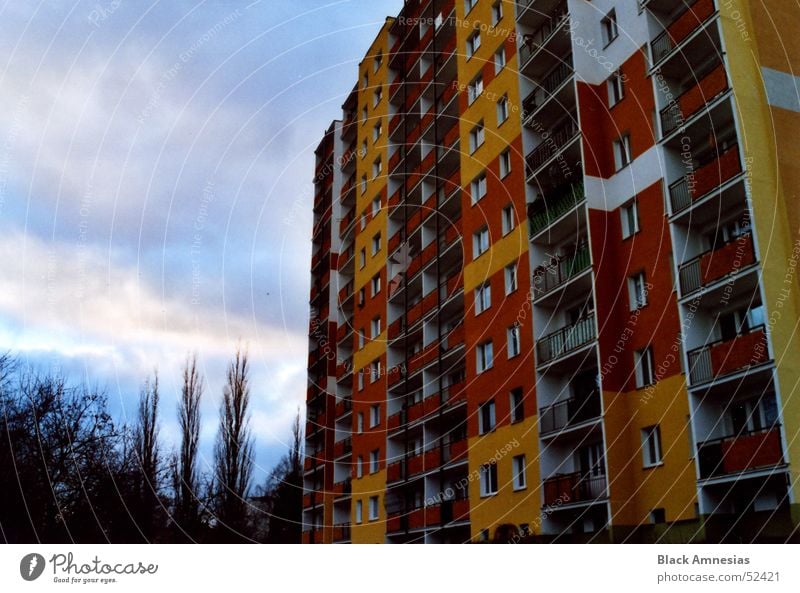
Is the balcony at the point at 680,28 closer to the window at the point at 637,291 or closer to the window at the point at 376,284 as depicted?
the window at the point at 637,291

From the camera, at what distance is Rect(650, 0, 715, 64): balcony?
596 inches

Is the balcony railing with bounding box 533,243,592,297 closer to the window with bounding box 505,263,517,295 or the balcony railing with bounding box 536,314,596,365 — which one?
the window with bounding box 505,263,517,295

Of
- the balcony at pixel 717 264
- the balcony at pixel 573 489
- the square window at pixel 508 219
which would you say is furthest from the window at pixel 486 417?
the balcony at pixel 717 264

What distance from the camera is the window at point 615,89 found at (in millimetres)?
17484

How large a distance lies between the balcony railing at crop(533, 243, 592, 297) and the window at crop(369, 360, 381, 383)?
316 inches

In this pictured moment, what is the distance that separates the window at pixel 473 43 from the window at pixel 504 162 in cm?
436

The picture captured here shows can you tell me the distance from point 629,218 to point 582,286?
1674mm

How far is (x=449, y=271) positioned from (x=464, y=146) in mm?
3573

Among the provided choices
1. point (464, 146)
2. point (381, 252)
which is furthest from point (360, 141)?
point (464, 146)

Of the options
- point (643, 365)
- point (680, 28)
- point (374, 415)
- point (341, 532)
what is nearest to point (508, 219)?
point (643, 365)

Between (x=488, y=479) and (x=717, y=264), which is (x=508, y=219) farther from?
(x=717, y=264)

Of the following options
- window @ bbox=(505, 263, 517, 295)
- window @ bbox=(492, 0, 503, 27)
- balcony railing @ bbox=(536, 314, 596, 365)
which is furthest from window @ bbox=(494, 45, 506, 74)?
balcony railing @ bbox=(536, 314, 596, 365)

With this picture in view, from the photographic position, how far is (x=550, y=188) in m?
19.0

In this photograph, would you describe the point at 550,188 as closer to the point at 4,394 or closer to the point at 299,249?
the point at 299,249
